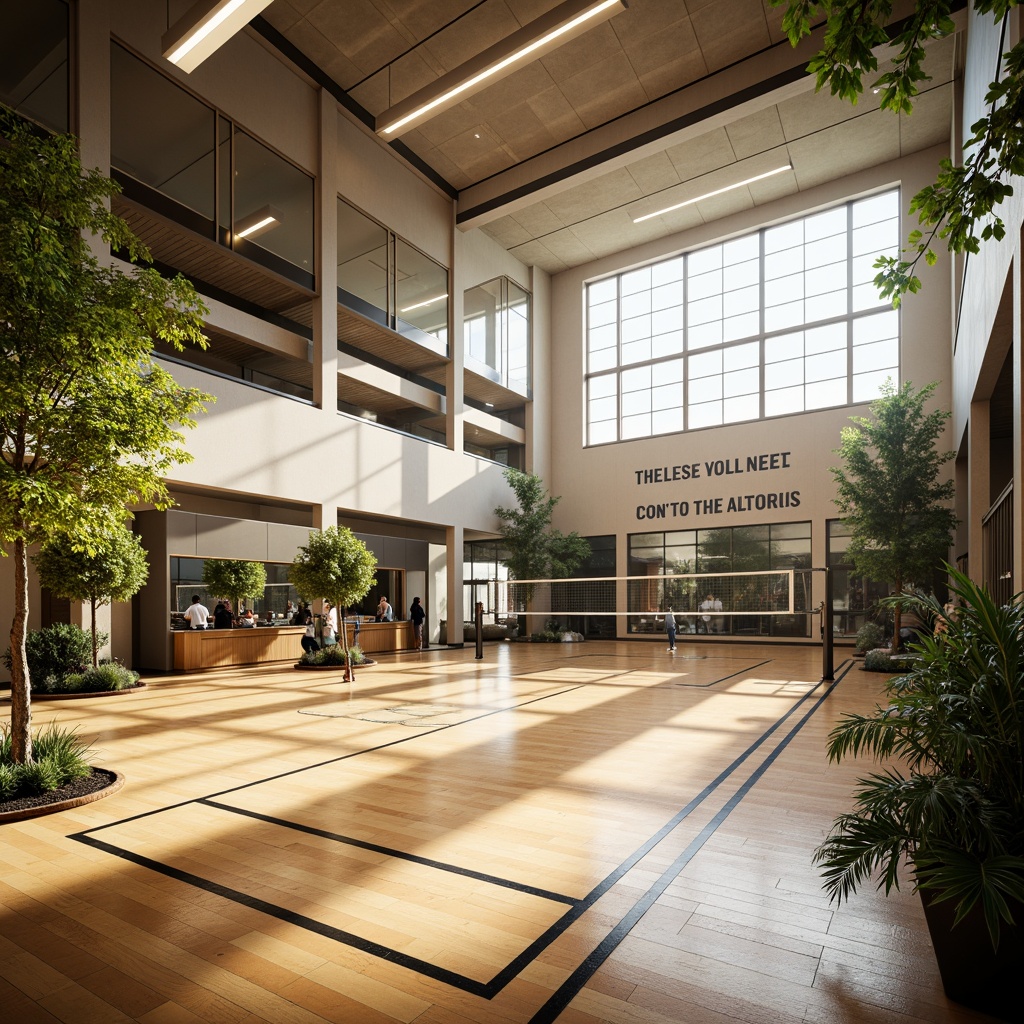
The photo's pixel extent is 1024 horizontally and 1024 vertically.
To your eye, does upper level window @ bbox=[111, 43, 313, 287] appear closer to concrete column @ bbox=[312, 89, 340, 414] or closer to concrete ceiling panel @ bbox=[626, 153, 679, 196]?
concrete column @ bbox=[312, 89, 340, 414]

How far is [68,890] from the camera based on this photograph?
12.0 feet

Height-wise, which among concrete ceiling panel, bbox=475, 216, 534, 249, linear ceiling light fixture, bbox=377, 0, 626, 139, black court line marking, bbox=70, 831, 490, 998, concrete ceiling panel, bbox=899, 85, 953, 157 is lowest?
black court line marking, bbox=70, 831, 490, 998

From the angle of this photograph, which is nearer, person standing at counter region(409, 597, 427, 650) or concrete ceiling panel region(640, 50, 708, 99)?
concrete ceiling panel region(640, 50, 708, 99)

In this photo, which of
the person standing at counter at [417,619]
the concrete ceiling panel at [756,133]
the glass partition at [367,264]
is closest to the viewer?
the concrete ceiling panel at [756,133]

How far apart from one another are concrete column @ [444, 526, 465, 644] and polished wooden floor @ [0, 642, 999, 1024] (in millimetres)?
12146

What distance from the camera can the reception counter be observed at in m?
13.9

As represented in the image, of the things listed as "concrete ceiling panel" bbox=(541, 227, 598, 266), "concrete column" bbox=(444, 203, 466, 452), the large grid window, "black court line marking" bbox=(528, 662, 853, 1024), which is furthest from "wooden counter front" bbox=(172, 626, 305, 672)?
"concrete ceiling panel" bbox=(541, 227, 598, 266)

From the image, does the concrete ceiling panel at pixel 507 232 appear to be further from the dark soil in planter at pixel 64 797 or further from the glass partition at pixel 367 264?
the dark soil in planter at pixel 64 797

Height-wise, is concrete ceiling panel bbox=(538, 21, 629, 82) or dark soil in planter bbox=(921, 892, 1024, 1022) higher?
concrete ceiling panel bbox=(538, 21, 629, 82)

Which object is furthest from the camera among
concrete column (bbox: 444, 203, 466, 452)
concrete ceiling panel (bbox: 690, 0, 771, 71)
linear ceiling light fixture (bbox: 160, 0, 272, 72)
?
concrete column (bbox: 444, 203, 466, 452)

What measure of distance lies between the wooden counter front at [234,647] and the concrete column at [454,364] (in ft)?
16.5

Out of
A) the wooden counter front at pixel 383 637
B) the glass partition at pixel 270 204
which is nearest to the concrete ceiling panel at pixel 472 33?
the glass partition at pixel 270 204

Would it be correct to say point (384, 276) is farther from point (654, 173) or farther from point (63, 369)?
point (63, 369)

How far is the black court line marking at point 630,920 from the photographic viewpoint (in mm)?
2625
